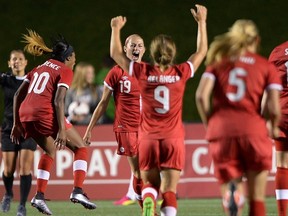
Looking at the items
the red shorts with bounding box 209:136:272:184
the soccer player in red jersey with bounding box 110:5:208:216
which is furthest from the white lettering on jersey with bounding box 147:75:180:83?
Result: the red shorts with bounding box 209:136:272:184

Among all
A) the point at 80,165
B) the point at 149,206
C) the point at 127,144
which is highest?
the point at 127,144

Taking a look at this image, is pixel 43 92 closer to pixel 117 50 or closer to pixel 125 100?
pixel 125 100

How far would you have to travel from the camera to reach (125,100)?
10.3 m

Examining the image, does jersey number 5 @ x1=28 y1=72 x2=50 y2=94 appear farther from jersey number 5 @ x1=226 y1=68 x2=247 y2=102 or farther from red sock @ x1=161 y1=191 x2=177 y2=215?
jersey number 5 @ x1=226 y1=68 x2=247 y2=102

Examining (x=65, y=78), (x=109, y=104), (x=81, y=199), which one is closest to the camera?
(x=65, y=78)

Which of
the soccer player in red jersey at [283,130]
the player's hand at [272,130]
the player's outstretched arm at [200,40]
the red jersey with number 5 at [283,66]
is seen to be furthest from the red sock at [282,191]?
Answer: the player's hand at [272,130]

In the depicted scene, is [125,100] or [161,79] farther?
[125,100]

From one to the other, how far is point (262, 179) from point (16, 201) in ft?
24.5

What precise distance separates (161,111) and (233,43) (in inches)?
50.3

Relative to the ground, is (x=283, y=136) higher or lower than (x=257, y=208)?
higher

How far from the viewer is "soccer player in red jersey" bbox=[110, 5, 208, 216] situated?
7.79 metres

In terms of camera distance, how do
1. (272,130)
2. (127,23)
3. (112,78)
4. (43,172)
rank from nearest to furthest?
1. (272,130)
2. (43,172)
3. (112,78)
4. (127,23)

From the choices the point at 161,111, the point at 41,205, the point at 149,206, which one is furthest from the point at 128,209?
the point at 161,111

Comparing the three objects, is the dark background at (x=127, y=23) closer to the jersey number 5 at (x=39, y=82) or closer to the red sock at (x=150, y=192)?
the jersey number 5 at (x=39, y=82)
